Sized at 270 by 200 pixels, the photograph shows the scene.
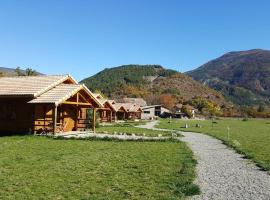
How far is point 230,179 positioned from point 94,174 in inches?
178

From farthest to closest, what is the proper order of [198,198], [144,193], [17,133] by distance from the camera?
[17,133], [144,193], [198,198]

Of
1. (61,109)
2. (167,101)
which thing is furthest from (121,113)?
(167,101)

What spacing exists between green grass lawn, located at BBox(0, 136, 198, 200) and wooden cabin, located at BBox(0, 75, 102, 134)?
10.3 metres

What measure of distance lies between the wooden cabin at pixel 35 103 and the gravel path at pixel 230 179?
610 inches

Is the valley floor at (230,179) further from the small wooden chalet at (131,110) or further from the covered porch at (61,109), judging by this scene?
the small wooden chalet at (131,110)

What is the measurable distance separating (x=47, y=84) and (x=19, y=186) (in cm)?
2159

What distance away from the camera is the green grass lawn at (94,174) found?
35.6ft

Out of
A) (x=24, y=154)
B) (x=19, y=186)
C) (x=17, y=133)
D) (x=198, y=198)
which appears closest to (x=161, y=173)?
(x=198, y=198)

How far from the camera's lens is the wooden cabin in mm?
30359

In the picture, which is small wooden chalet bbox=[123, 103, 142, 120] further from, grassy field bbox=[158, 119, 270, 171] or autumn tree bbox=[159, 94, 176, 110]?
autumn tree bbox=[159, 94, 176, 110]

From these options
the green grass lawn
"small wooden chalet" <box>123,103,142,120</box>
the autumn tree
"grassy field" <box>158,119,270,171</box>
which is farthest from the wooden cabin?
the autumn tree

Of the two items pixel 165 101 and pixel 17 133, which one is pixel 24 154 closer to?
pixel 17 133

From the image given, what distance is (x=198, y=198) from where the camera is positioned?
10.2 m

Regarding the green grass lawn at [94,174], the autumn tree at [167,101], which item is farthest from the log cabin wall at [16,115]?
the autumn tree at [167,101]
